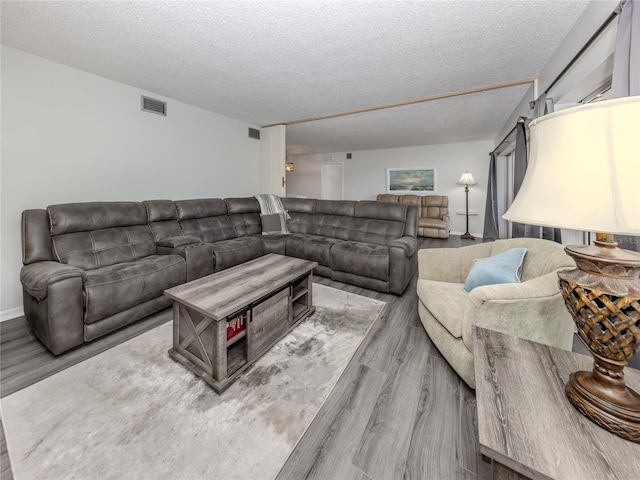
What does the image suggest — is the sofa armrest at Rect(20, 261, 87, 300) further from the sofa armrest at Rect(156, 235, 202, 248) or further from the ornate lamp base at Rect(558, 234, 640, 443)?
the ornate lamp base at Rect(558, 234, 640, 443)

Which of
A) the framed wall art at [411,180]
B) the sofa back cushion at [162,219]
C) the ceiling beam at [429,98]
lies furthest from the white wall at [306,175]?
the sofa back cushion at [162,219]

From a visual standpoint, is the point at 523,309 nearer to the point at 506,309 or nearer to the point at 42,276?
the point at 506,309

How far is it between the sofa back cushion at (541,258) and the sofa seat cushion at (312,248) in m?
1.99

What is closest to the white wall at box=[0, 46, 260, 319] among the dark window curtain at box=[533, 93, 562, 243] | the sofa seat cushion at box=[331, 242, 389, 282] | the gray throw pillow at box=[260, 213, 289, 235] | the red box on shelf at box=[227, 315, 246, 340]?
the gray throw pillow at box=[260, 213, 289, 235]

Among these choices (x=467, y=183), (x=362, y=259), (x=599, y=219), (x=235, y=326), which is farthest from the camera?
(x=467, y=183)

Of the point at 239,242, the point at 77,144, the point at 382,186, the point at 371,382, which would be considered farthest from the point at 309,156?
the point at 371,382

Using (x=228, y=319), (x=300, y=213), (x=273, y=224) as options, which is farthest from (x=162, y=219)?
(x=228, y=319)

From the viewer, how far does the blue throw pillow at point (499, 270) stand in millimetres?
1630

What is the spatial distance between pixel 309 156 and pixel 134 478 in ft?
29.5

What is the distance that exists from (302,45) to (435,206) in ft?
17.8

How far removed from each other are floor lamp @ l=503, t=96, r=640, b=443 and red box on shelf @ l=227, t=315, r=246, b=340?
5.20 feet

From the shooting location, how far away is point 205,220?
145 inches

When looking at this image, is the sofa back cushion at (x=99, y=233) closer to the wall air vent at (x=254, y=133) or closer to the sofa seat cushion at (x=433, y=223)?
the wall air vent at (x=254, y=133)

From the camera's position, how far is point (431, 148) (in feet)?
22.9
